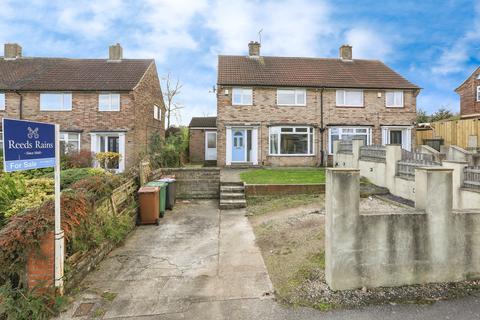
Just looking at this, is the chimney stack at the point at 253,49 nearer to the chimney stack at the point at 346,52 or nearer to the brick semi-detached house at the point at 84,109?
the chimney stack at the point at 346,52

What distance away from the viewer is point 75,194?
5258 millimetres

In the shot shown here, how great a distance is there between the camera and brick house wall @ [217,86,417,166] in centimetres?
1825

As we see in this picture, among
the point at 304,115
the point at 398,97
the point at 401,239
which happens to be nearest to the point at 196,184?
the point at 401,239

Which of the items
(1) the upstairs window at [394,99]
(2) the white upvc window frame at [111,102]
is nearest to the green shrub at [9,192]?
(2) the white upvc window frame at [111,102]

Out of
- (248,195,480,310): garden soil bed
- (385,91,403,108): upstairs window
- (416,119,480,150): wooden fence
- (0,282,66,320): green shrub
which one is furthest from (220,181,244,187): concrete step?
(416,119,480,150): wooden fence

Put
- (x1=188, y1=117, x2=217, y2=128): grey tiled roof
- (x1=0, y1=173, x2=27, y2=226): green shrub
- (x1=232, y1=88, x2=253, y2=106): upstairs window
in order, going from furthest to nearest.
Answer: (x1=188, y1=117, x2=217, y2=128): grey tiled roof → (x1=232, y1=88, x2=253, y2=106): upstairs window → (x1=0, y1=173, x2=27, y2=226): green shrub

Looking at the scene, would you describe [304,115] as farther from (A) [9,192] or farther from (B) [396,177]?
(A) [9,192]

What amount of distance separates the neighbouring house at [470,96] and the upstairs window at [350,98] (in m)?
13.8

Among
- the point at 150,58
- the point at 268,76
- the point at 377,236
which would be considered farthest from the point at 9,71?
the point at 377,236

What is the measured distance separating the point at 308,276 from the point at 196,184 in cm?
784

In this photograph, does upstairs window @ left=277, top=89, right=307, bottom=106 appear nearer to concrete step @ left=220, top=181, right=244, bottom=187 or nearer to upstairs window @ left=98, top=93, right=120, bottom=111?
concrete step @ left=220, top=181, right=244, bottom=187

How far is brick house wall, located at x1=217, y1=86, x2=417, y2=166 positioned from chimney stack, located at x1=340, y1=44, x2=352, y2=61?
15.6 feet

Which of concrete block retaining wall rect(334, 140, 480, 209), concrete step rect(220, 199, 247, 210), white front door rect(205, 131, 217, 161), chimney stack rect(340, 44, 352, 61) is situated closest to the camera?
concrete block retaining wall rect(334, 140, 480, 209)

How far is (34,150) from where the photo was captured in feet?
→ 12.5
